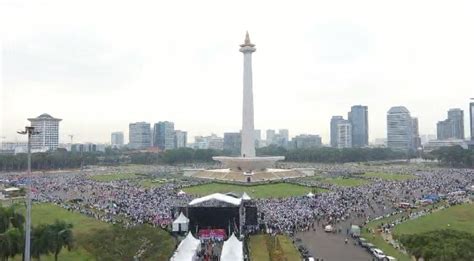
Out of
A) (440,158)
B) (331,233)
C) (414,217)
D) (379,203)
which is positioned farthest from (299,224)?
(440,158)

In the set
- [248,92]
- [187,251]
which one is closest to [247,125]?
[248,92]

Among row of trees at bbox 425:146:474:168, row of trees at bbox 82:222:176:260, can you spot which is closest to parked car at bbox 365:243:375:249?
row of trees at bbox 82:222:176:260

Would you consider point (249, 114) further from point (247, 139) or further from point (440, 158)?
point (440, 158)

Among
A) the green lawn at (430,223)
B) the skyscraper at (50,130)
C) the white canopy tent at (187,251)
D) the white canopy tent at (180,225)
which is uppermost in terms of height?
the skyscraper at (50,130)

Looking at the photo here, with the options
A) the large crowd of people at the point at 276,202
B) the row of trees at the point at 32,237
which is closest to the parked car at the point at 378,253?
the large crowd of people at the point at 276,202

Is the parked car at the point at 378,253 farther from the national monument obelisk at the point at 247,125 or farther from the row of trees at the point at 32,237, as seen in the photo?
the national monument obelisk at the point at 247,125
